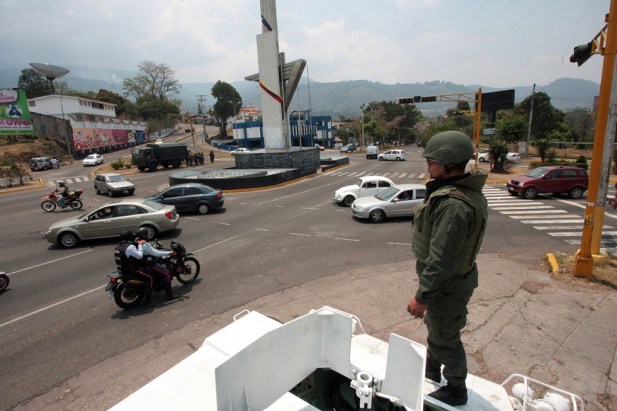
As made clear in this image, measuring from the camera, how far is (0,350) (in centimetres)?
547

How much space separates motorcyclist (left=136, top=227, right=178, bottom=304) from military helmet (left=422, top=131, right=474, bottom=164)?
5.78 metres

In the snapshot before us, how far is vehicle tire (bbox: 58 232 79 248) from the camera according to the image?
10.8 meters

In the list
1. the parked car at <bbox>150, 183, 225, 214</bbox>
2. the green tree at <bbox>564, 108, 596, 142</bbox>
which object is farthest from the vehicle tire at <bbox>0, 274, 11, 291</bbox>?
the green tree at <bbox>564, 108, 596, 142</bbox>

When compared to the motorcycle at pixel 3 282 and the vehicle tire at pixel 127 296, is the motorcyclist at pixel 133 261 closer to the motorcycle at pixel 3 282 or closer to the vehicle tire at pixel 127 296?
the vehicle tire at pixel 127 296

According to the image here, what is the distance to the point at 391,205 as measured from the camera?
1288 centimetres

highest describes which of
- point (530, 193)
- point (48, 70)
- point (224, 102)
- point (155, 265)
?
point (48, 70)

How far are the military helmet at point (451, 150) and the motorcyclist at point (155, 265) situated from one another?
19.0 ft

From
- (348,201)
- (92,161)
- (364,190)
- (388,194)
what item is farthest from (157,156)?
(388,194)

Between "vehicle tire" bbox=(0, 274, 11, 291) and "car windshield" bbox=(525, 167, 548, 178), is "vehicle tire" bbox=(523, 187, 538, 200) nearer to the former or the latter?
"car windshield" bbox=(525, 167, 548, 178)

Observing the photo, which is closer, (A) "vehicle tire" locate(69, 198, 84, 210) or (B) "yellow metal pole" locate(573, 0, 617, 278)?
(B) "yellow metal pole" locate(573, 0, 617, 278)

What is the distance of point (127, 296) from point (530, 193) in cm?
1826

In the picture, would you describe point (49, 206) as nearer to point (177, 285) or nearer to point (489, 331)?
point (177, 285)

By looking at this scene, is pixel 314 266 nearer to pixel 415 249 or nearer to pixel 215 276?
pixel 215 276

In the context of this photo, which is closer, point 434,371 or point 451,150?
point 451,150
